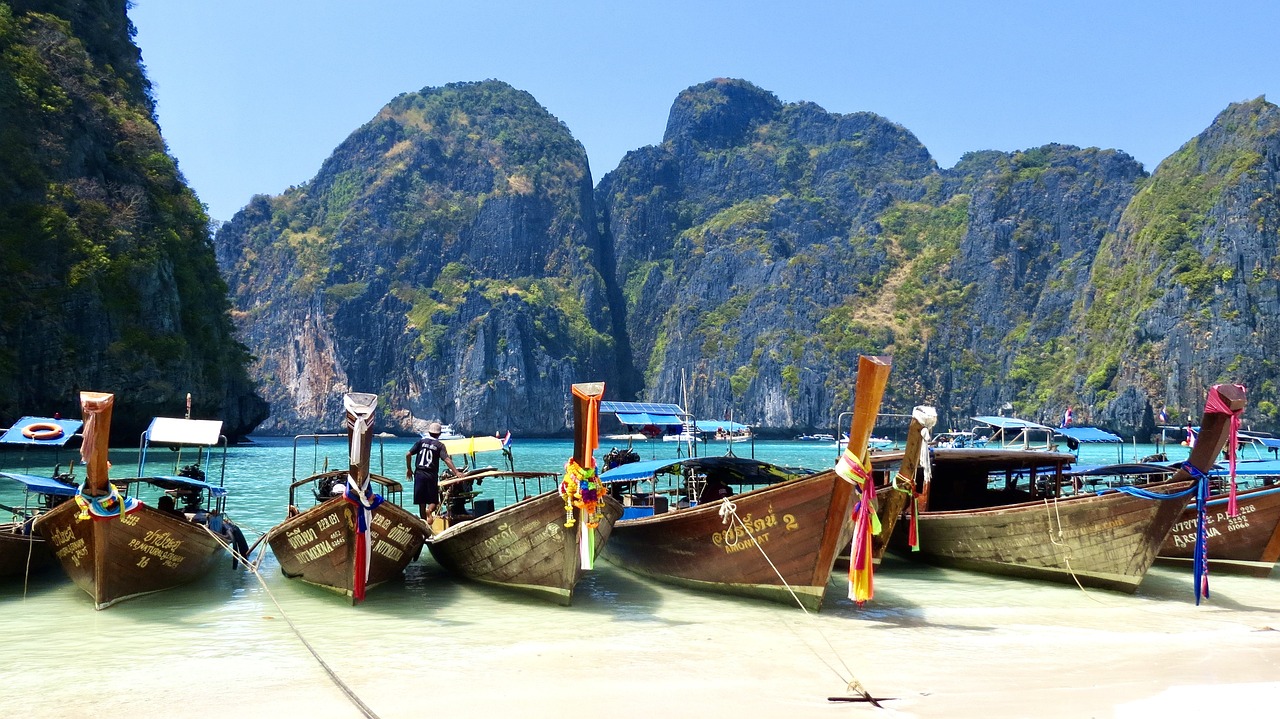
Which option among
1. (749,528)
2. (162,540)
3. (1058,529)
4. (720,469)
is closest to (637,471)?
(720,469)

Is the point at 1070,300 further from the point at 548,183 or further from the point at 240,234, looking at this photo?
the point at 240,234

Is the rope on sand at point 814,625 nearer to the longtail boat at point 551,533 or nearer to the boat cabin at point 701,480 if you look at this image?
the longtail boat at point 551,533

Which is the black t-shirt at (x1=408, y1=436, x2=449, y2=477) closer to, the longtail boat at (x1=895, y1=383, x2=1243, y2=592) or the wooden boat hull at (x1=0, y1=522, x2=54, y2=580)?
the wooden boat hull at (x1=0, y1=522, x2=54, y2=580)

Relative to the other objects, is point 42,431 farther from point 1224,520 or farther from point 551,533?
point 1224,520

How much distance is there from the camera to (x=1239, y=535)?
1405 centimetres

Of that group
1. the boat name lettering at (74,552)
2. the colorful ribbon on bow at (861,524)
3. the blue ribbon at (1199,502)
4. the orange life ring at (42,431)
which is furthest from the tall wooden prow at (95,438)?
the blue ribbon at (1199,502)

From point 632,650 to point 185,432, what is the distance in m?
9.18

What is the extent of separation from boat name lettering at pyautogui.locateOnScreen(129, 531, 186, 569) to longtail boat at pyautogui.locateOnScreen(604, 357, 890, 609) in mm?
5975

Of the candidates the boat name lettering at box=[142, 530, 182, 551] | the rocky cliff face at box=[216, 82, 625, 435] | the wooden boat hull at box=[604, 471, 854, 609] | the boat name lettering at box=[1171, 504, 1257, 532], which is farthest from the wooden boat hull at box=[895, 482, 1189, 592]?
the rocky cliff face at box=[216, 82, 625, 435]

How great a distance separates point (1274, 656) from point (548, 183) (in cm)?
14551

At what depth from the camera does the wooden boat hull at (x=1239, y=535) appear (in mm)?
13859

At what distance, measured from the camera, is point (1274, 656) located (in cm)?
904

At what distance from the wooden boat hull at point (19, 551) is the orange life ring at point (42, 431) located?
3.18m

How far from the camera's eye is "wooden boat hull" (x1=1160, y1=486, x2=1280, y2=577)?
13.9 meters
